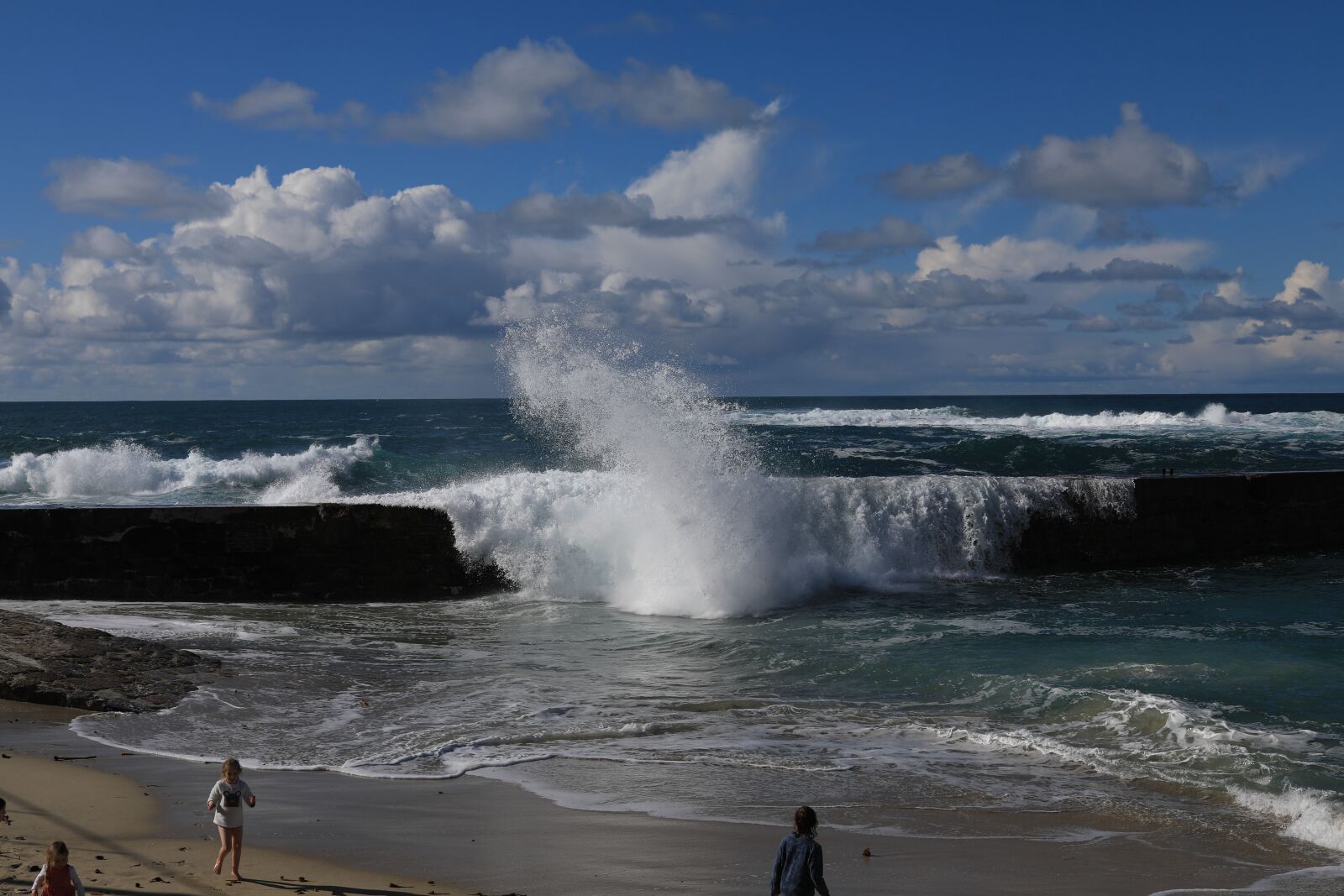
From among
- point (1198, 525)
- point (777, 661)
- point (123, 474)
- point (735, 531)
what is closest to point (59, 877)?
point (777, 661)

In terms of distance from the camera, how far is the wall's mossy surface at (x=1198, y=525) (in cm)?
1583

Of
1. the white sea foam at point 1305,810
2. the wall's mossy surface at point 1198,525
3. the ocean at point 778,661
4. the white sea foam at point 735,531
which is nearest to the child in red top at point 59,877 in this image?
Answer: the ocean at point 778,661

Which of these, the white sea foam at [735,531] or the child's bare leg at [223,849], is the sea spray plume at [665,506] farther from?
the child's bare leg at [223,849]

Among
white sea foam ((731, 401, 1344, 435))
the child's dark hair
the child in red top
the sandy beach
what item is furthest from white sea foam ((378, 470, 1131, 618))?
white sea foam ((731, 401, 1344, 435))

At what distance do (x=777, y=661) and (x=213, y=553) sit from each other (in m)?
7.12

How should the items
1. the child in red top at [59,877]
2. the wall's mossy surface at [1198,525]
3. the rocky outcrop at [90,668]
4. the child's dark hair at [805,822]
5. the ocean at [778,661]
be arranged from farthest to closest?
the wall's mossy surface at [1198,525], the rocky outcrop at [90,668], the ocean at [778,661], the child's dark hair at [805,822], the child in red top at [59,877]

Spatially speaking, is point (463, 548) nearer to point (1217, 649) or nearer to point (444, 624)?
point (444, 624)

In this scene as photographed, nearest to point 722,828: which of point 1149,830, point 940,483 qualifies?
point 1149,830

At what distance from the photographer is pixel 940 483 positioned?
16031mm

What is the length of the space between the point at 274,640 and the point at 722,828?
21.6 ft

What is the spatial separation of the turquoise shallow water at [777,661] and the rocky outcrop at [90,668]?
35cm

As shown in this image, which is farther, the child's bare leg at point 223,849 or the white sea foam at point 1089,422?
the white sea foam at point 1089,422

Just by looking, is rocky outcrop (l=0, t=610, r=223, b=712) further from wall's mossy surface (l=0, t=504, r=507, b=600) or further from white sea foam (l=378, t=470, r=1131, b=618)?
white sea foam (l=378, t=470, r=1131, b=618)

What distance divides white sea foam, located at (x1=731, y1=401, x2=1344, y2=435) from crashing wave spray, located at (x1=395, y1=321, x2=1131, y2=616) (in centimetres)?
3007
